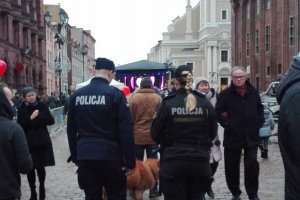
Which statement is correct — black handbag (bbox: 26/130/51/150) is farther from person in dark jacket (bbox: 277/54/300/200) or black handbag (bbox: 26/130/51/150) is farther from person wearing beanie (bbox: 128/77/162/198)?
person in dark jacket (bbox: 277/54/300/200)

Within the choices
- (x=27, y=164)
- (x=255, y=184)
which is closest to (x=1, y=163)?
(x=27, y=164)

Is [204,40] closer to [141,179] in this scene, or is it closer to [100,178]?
[141,179]

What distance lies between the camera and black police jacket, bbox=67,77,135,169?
5.70 m

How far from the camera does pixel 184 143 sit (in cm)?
564

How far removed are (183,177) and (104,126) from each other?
0.97 m

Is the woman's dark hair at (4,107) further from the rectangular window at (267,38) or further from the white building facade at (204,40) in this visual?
the white building facade at (204,40)

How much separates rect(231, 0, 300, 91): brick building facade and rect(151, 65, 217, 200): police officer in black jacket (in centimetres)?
3368

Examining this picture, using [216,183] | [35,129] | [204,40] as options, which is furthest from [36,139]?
[204,40]

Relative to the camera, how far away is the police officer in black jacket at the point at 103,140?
5700mm

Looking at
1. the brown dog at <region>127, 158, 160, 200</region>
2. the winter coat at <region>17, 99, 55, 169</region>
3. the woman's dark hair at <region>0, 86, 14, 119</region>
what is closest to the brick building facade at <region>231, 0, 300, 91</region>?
the brown dog at <region>127, 158, 160, 200</region>

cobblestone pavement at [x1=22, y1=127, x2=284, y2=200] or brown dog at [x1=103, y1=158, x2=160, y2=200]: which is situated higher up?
brown dog at [x1=103, y1=158, x2=160, y2=200]

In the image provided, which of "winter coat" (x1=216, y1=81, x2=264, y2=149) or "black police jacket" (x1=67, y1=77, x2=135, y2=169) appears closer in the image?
"black police jacket" (x1=67, y1=77, x2=135, y2=169)

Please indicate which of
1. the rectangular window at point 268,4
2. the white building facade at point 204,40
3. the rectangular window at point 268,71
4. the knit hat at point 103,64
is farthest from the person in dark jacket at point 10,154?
the white building facade at point 204,40

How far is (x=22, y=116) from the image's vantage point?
27.9 feet
